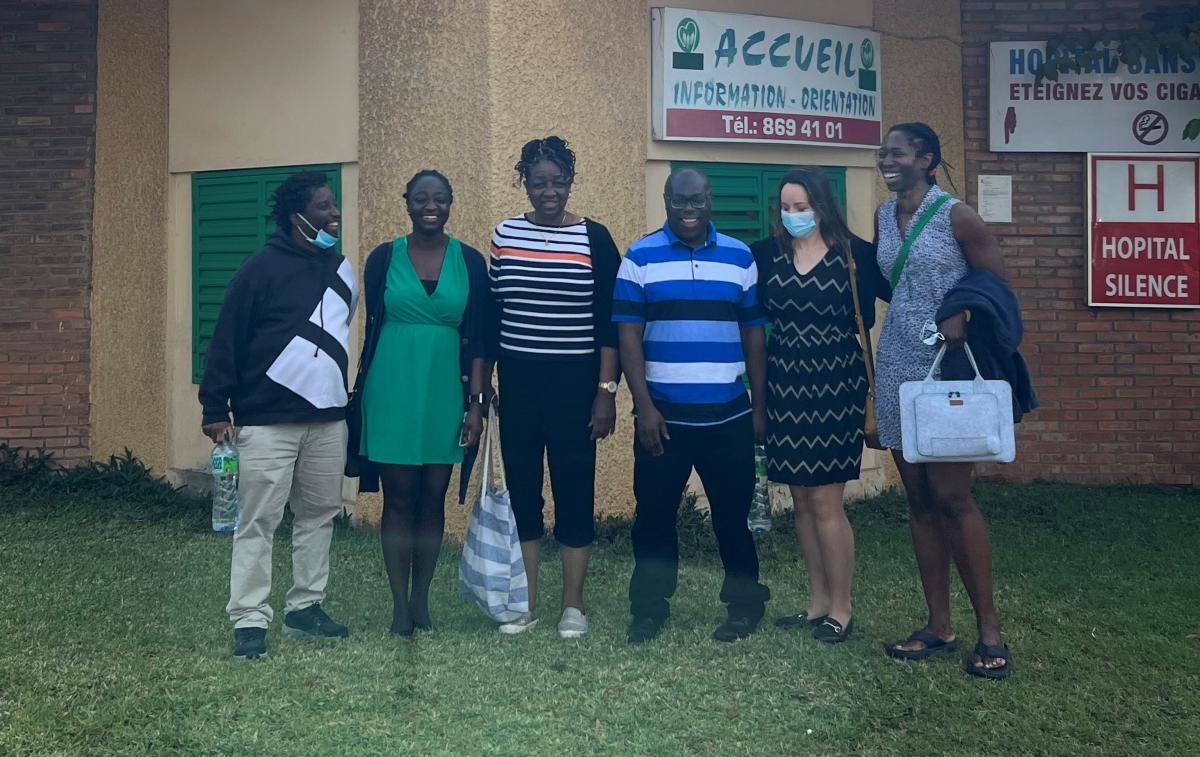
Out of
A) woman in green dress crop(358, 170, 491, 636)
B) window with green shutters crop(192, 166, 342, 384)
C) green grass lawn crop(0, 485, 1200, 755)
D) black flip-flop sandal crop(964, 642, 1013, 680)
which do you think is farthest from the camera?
window with green shutters crop(192, 166, 342, 384)

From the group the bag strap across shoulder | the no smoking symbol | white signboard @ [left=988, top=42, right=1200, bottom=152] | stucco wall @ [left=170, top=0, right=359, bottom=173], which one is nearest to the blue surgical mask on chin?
the bag strap across shoulder

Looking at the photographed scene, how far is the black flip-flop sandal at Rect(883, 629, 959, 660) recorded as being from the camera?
4833 mm

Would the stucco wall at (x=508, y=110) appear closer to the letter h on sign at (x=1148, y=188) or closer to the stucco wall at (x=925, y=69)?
the stucco wall at (x=925, y=69)

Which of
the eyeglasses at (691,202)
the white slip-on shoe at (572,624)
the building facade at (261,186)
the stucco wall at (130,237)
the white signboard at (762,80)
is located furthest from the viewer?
the stucco wall at (130,237)

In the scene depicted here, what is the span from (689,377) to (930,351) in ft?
2.93

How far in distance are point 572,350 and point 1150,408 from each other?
17.5 feet

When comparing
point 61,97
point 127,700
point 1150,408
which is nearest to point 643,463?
point 127,700

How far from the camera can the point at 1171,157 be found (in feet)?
28.5

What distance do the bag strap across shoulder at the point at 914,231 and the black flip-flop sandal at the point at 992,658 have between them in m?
1.35

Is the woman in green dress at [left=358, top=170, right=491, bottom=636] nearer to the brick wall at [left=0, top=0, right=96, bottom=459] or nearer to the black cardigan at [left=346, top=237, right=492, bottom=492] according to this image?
the black cardigan at [left=346, top=237, right=492, bottom=492]

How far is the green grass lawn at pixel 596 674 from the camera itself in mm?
4031

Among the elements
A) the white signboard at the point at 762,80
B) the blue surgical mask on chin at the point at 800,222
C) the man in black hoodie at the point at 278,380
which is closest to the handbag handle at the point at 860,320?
the blue surgical mask on chin at the point at 800,222

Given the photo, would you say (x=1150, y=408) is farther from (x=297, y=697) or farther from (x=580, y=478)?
(x=297, y=697)

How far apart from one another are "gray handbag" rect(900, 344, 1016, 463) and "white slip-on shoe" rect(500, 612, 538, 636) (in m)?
1.68
